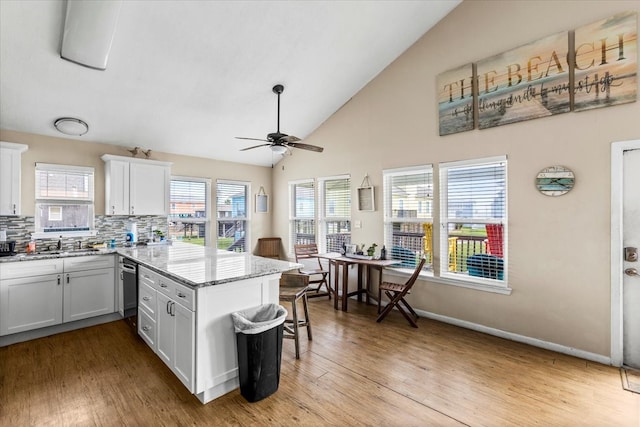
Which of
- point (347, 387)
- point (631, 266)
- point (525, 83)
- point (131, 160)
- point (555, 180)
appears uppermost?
point (525, 83)

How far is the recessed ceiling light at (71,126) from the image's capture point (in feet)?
12.7

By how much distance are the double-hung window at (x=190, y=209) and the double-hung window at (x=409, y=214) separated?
3.33 metres

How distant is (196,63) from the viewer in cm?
355

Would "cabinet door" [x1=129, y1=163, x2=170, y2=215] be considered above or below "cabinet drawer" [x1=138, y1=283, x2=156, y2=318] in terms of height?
above

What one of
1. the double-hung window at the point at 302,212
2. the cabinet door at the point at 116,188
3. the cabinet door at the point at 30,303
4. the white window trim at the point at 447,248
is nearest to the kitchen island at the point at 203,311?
the cabinet door at the point at 30,303

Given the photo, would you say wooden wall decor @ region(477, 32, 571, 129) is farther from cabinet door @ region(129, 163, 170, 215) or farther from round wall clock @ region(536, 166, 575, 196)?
cabinet door @ region(129, 163, 170, 215)

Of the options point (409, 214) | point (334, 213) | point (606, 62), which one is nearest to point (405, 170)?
point (409, 214)

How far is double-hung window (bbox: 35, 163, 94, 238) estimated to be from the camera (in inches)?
160

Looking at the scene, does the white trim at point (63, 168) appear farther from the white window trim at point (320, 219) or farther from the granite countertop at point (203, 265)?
the white window trim at point (320, 219)

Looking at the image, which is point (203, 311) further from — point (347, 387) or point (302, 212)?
point (302, 212)

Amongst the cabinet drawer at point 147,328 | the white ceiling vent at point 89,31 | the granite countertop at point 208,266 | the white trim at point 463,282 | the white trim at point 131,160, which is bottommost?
the cabinet drawer at point 147,328

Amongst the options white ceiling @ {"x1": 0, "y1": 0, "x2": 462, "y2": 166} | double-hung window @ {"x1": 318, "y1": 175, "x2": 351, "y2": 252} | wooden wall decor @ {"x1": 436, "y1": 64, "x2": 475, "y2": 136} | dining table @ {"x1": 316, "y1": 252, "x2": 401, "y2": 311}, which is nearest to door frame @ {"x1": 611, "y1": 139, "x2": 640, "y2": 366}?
wooden wall decor @ {"x1": 436, "y1": 64, "x2": 475, "y2": 136}

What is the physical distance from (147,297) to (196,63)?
2.65 metres

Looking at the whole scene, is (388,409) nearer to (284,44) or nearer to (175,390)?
(175,390)
